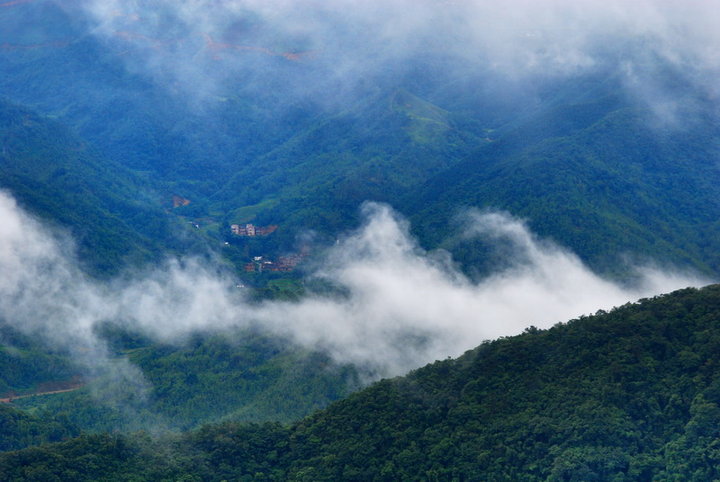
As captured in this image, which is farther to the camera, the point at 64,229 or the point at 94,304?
the point at 64,229

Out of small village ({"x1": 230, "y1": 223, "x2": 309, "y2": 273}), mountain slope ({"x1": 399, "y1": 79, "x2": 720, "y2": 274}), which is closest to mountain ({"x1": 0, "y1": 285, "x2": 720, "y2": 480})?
mountain slope ({"x1": 399, "y1": 79, "x2": 720, "y2": 274})

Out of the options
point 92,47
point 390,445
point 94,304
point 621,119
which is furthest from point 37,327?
point 92,47

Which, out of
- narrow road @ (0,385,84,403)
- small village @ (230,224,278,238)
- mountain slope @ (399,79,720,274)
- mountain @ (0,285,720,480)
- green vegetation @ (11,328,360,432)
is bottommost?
mountain @ (0,285,720,480)

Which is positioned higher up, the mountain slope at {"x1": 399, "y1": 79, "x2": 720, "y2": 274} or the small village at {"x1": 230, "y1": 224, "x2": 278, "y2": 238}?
the small village at {"x1": 230, "y1": 224, "x2": 278, "y2": 238}

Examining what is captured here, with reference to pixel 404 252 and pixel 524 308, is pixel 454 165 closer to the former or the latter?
pixel 404 252

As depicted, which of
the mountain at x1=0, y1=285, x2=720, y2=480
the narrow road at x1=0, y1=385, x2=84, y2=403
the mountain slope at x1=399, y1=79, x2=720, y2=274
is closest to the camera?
the mountain at x1=0, y1=285, x2=720, y2=480

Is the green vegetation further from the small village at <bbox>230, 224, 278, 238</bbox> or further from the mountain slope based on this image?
the small village at <bbox>230, 224, 278, 238</bbox>

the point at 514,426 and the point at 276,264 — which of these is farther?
the point at 276,264

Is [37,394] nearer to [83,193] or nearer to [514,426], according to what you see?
[83,193]

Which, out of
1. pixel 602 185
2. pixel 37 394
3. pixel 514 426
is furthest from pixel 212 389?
pixel 602 185
